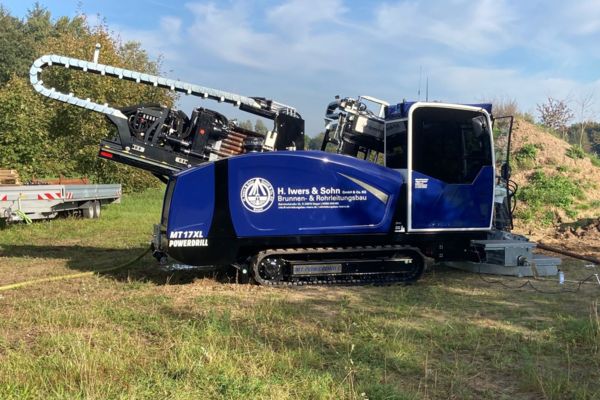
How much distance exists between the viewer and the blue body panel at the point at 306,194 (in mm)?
7438

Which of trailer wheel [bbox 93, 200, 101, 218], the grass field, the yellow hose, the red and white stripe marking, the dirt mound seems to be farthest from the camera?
trailer wheel [bbox 93, 200, 101, 218]

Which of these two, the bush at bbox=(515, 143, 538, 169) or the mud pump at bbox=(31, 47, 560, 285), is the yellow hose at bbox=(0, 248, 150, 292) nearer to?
the mud pump at bbox=(31, 47, 560, 285)

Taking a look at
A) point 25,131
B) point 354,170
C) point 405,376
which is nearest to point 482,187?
point 354,170

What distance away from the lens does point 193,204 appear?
7.35 m

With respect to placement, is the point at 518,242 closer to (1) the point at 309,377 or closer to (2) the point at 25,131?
(1) the point at 309,377

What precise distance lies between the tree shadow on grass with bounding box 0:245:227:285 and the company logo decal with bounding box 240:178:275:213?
1448mm

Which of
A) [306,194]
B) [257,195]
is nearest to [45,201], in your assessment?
[257,195]

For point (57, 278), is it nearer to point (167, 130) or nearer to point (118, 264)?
point (118, 264)

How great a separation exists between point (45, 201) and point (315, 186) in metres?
8.74

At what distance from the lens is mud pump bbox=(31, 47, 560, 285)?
7418 mm

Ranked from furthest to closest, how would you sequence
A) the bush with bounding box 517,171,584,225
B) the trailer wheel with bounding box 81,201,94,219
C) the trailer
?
the trailer wheel with bounding box 81,201,94,219 < the bush with bounding box 517,171,584,225 < the trailer

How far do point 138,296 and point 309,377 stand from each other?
355 centimetres

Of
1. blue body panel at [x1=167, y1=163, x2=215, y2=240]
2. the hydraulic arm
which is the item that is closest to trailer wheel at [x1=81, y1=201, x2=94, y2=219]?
the hydraulic arm

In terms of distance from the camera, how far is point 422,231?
7973 millimetres
